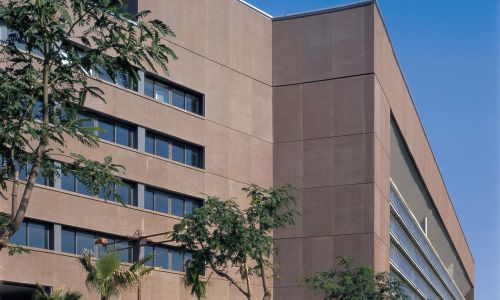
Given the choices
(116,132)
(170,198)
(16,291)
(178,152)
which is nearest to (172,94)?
(178,152)

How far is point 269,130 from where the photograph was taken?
203 ft

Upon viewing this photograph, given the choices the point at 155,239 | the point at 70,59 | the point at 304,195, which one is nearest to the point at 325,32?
the point at 304,195

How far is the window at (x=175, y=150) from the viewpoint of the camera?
53938mm

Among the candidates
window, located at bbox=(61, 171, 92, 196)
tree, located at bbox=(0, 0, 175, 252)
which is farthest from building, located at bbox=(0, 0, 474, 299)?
tree, located at bbox=(0, 0, 175, 252)

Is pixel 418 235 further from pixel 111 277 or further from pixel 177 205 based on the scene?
pixel 111 277

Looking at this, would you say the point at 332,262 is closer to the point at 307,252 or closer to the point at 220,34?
the point at 307,252

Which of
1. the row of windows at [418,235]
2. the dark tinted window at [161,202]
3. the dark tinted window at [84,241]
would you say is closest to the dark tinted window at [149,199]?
the dark tinted window at [161,202]

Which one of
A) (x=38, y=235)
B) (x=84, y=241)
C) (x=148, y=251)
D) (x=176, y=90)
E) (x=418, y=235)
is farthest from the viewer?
(x=418, y=235)

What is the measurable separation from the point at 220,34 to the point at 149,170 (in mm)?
10014

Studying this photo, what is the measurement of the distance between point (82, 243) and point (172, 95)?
1044 centimetres

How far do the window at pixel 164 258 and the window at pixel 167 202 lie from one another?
6.43ft

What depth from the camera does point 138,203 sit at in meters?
51.9

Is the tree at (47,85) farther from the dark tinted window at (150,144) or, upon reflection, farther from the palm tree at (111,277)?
the dark tinted window at (150,144)

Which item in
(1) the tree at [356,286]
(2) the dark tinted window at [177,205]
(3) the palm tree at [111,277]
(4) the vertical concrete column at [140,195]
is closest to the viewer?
(3) the palm tree at [111,277]
